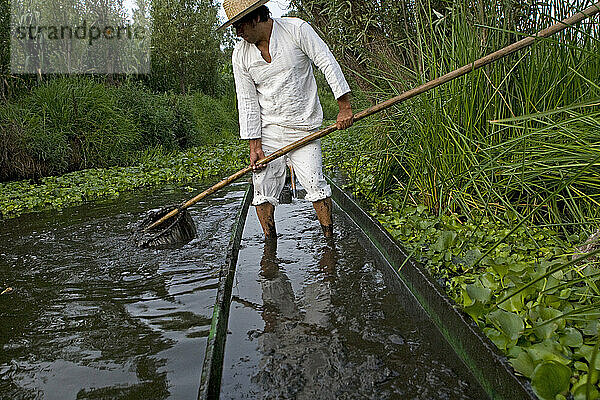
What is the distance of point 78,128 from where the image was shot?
949 cm

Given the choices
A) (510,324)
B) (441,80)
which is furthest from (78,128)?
(510,324)

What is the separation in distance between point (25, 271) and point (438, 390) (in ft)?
10.9

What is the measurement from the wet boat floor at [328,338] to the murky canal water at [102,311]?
0.25 m

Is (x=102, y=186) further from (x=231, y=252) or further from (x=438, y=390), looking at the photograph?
(x=438, y=390)

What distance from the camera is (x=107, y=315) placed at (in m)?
3.25

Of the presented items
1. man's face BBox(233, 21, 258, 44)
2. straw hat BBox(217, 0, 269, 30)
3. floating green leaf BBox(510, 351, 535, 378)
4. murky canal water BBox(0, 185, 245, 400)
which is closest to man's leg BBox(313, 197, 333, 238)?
murky canal water BBox(0, 185, 245, 400)

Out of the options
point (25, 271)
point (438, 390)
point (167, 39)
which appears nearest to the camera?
point (438, 390)

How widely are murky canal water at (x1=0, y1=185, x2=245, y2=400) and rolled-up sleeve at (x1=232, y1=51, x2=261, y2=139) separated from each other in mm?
1025

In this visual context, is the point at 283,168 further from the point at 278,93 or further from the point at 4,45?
the point at 4,45

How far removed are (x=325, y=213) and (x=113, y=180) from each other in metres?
4.93

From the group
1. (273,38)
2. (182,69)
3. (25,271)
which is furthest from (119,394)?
(182,69)

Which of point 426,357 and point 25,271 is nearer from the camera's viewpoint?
point 426,357

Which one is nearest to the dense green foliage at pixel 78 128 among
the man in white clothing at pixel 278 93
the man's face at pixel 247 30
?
the man in white clothing at pixel 278 93

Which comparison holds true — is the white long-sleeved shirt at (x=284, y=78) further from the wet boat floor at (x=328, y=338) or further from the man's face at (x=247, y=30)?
the wet boat floor at (x=328, y=338)
